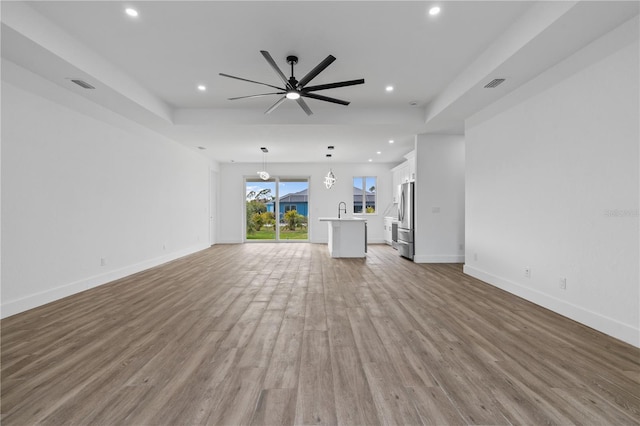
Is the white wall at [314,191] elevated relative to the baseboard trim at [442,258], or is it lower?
elevated

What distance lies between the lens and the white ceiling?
257cm

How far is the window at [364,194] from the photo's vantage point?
970 cm

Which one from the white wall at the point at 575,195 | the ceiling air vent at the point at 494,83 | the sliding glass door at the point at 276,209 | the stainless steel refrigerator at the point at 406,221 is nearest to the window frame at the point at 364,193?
the sliding glass door at the point at 276,209

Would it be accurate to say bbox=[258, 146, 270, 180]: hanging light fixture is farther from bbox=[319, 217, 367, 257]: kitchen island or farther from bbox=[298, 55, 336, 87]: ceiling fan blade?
bbox=[298, 55, 336, 87]: ceiling fan blade

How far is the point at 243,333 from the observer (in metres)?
2.48

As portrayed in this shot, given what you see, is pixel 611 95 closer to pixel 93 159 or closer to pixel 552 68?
pixel 552 68

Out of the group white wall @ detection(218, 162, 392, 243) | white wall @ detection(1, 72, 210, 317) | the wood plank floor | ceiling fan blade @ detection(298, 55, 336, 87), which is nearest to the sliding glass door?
white wall @ detection(218, 162, 392, 243)

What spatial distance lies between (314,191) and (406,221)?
398 centimetres

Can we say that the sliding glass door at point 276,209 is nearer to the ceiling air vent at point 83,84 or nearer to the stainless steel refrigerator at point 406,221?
the stainless steel refrigerator at point 406,221

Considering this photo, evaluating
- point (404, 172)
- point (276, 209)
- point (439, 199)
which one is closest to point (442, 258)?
point (439, 199)

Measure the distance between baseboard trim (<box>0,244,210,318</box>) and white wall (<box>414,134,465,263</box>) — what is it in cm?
543

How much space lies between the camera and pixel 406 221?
6.44 metres

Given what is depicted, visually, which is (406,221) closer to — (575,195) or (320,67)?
(575,195)

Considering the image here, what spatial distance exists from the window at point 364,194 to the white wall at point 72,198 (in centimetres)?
588
